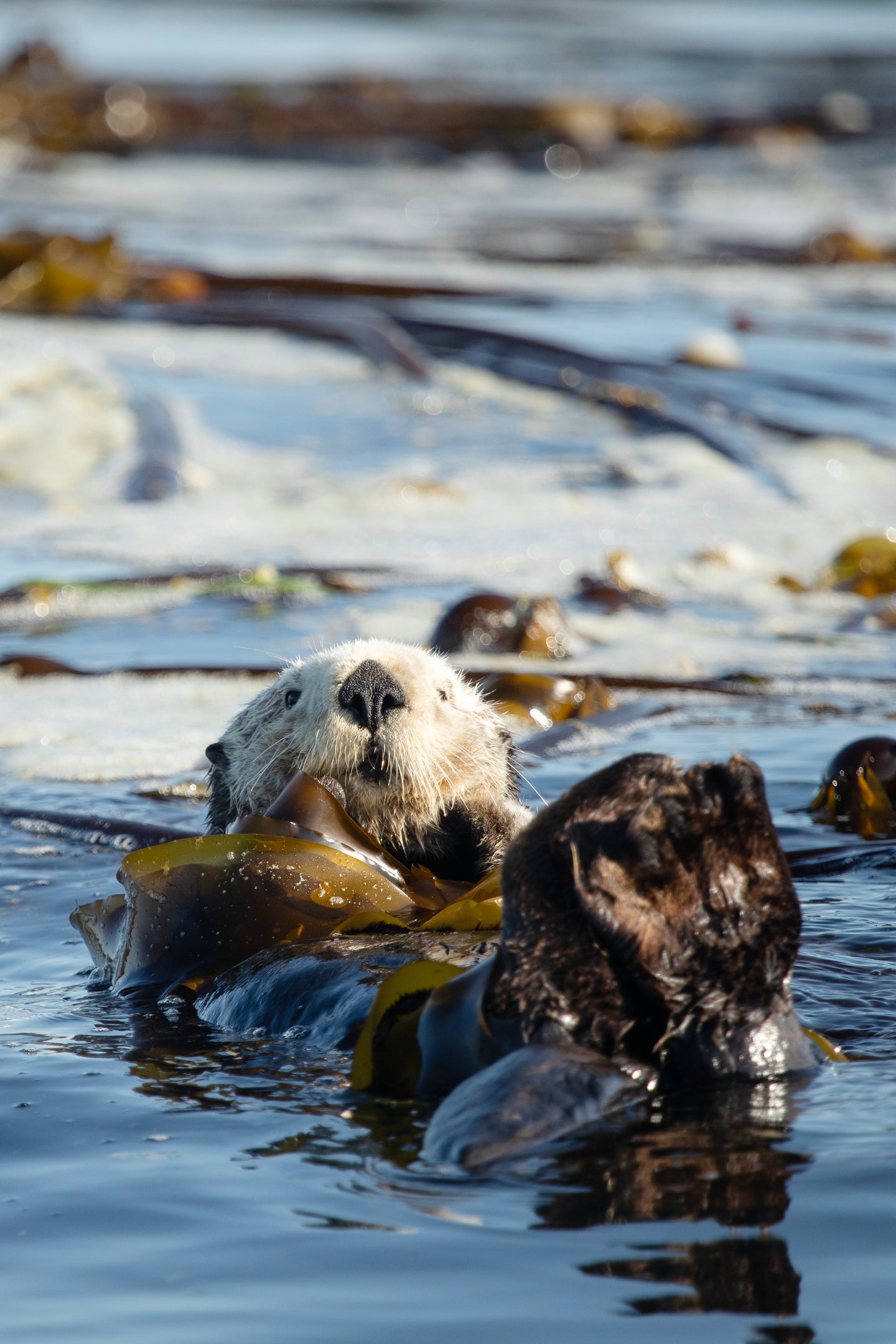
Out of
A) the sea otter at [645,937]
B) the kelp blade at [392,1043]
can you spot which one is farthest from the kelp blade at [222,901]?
the sea otter at [645,937]

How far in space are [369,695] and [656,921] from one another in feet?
2.93

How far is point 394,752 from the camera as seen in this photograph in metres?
2.96

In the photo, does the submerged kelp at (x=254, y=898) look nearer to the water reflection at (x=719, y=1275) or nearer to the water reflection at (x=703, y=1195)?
the water reflection at (x=703, y=1195)

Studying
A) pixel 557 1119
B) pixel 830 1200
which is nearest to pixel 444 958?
pixel 557 1119

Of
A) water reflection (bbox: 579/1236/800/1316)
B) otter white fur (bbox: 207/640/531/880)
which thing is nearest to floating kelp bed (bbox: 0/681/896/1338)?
water reflection (bbox: 579/1236/800/1316)

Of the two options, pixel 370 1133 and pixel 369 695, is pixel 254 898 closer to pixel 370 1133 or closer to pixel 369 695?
pixel 369 695

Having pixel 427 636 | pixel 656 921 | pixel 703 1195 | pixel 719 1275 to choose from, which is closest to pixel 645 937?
pixel 656 921

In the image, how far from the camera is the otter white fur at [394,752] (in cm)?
295

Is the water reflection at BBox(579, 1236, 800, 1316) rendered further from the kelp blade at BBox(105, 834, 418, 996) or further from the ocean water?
the kelp blade at BBox(105, 834, 418, 996)

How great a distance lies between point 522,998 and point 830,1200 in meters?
0.44

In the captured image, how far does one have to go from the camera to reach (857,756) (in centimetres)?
394

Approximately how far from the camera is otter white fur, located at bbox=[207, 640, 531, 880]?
9.67 feet

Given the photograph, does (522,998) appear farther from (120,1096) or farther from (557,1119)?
(120,1096)

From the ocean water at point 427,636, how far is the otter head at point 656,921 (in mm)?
97
